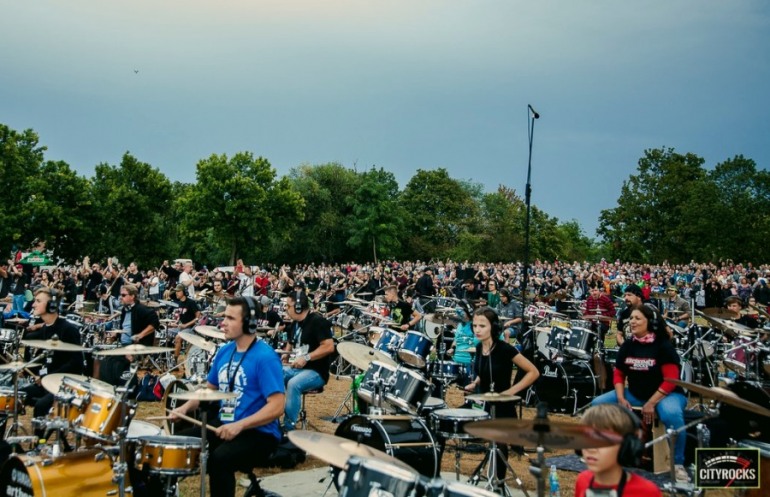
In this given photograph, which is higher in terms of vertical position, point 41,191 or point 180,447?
point 41,191

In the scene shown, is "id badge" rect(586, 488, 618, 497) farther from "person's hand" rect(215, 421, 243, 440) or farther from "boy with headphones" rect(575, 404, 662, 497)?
"person's hand" rect(215, 421, 243, 440)

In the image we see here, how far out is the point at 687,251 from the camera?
65875 mm

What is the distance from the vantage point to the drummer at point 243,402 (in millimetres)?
5539

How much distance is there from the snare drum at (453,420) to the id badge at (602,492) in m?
2.86

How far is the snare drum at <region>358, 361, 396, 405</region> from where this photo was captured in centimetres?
757

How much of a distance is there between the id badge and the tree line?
5095cm

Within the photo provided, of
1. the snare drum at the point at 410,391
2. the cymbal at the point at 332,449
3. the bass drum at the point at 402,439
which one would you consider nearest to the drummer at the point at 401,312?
the snare drum at the point at 410,391

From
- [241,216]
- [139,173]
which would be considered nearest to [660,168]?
[241,216]

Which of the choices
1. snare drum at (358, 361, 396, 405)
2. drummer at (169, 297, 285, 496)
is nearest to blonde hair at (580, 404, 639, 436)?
drummer at (169, 297, 285, 496)

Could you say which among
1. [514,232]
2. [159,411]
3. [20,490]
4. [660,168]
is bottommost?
[159,411]

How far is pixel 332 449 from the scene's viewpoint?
4.37 metres

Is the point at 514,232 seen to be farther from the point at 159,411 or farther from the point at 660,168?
the point at 159,411

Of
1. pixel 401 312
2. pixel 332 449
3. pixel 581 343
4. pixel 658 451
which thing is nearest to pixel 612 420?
pixel 332 449

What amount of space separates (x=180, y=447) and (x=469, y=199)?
79.9 m
